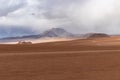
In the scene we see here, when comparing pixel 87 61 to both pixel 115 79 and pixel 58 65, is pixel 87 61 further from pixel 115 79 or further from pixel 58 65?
pixel 115 79

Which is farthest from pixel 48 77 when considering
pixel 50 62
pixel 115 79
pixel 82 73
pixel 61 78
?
pixel 50 62

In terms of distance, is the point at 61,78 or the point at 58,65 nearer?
the point at 61,78

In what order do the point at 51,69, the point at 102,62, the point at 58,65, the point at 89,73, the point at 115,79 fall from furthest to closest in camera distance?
1. the point at 102,62
2. the point at 58,65
3. the point at 51,69
4. the point at 89,73
5. the point at 115,79

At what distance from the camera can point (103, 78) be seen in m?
10.9

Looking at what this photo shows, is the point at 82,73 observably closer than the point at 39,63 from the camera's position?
Yes

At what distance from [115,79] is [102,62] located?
4.02m

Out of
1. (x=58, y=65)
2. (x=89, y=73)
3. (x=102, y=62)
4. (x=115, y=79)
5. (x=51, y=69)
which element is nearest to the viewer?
(x=115, y=79)

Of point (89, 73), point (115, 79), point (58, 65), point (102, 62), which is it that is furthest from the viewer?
point (102, 62)

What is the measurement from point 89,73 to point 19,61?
4.32 m

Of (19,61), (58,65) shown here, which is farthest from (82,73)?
(19,61)

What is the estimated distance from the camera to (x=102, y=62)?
1473 cm

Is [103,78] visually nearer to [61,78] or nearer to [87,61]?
[61,78]

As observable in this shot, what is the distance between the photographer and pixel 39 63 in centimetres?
1409

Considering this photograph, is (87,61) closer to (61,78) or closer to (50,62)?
(50,62)
